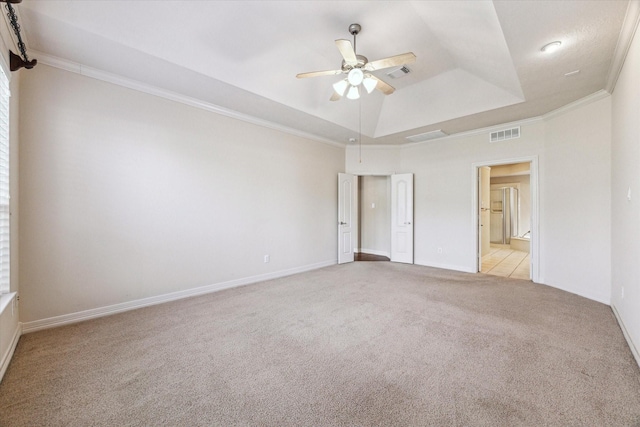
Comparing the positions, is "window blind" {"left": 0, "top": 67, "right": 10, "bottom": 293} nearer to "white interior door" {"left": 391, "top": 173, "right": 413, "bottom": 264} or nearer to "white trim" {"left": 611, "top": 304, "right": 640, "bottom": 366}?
"white trim" {"left": 611, "top": 304, "right": 640, "bottom": 366}

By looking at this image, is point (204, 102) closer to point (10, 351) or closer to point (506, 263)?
point (10, 351)

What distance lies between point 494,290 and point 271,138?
4.42m

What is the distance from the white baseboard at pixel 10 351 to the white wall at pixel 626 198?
5000mm

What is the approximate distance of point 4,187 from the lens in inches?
93.4

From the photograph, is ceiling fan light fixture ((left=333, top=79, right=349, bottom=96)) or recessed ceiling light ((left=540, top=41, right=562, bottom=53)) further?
ceiling fan light fixture ((left=333, top=79, right=349, bottom=96))

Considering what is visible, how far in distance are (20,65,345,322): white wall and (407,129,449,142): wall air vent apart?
2707mm

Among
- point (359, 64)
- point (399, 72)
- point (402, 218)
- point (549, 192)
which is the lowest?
point (402, 218)

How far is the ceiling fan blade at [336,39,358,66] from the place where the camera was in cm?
248

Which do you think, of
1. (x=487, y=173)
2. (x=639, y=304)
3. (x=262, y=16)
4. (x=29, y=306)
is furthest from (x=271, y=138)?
(x=487, y=173)

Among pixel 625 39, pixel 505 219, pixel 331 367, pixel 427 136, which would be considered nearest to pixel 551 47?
pixel 625 39

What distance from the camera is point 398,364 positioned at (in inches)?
87.4

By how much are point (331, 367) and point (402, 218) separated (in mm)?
4742

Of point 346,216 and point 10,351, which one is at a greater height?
point 346,216

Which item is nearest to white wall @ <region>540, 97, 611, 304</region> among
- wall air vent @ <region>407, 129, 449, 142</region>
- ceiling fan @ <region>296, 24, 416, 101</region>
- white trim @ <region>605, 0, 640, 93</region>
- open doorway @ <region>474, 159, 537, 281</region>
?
open doorway @ <region>474, 159, 537, 281</region>
